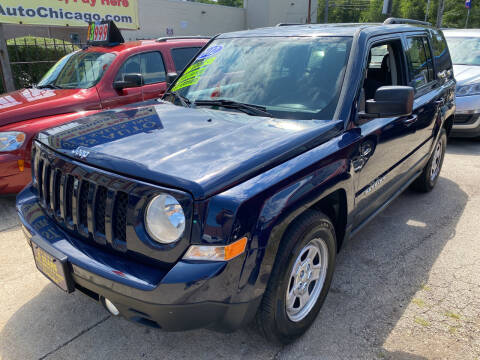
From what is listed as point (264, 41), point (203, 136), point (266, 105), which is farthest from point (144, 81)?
point (203, 136)

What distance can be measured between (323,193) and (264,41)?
1571 millimetres

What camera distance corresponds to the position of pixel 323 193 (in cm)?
231

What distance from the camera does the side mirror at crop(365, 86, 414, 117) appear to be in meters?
2.53

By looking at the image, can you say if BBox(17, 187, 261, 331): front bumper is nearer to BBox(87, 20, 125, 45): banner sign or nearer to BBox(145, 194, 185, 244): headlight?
BBox(145, 194, 185, 244): headlight

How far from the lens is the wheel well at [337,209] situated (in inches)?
101

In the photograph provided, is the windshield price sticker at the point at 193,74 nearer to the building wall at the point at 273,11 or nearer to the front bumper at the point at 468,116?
the front bumper at the point at 468,116

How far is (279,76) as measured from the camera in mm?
2953

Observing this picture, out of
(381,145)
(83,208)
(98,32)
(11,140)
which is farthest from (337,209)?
(98,32)

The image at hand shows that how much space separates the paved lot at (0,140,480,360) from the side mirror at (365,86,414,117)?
1.32 meters

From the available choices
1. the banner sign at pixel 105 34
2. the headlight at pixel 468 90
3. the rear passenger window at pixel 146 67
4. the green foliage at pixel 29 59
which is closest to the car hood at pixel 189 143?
the rear passenger window at pixel 146 67

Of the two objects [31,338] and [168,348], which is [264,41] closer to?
[168,348]

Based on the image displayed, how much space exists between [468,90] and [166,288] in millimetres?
7053

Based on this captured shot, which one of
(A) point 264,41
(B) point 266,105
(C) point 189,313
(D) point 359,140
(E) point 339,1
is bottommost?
(C) point 189,313

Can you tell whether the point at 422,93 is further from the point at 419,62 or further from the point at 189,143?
the point at 189,143
